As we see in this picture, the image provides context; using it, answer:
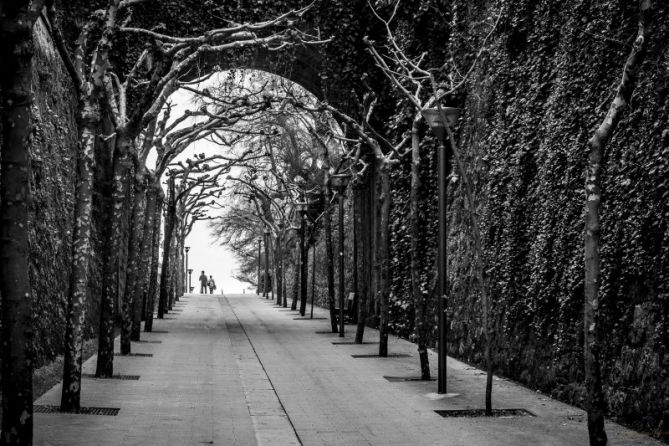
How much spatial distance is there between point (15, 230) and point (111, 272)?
6214 mm

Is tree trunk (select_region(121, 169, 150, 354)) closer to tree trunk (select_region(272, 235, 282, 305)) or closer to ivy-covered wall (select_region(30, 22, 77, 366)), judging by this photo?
ivy-covered wall (select_region(30, 22, 77, 366))

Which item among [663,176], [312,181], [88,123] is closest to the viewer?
[663,176]

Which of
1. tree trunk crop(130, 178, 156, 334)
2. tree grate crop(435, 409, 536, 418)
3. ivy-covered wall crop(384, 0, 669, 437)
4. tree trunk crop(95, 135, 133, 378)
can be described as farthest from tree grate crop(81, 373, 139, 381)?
tree trunk crop(130, 178, 156, 334)

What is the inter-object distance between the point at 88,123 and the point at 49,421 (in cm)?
352

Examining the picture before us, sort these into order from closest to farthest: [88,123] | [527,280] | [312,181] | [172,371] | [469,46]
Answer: [88,123], [527,280], [172,371], [469,46], [312,181]

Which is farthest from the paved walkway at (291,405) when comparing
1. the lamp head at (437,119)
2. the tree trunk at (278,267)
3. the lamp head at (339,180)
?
the tree trunk at (278,267)

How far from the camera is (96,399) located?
11.1 meters

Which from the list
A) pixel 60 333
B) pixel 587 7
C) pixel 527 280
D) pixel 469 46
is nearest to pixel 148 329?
pixel 60 333

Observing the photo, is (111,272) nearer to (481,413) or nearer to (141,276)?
(481,413)

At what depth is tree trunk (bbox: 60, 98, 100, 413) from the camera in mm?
10055

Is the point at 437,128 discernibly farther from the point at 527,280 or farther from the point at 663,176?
the point at 663,176

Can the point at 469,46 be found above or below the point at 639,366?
above

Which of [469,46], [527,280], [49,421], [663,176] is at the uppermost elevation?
[469,46]

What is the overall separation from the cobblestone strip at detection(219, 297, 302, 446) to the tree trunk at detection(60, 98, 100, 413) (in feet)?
6.59
